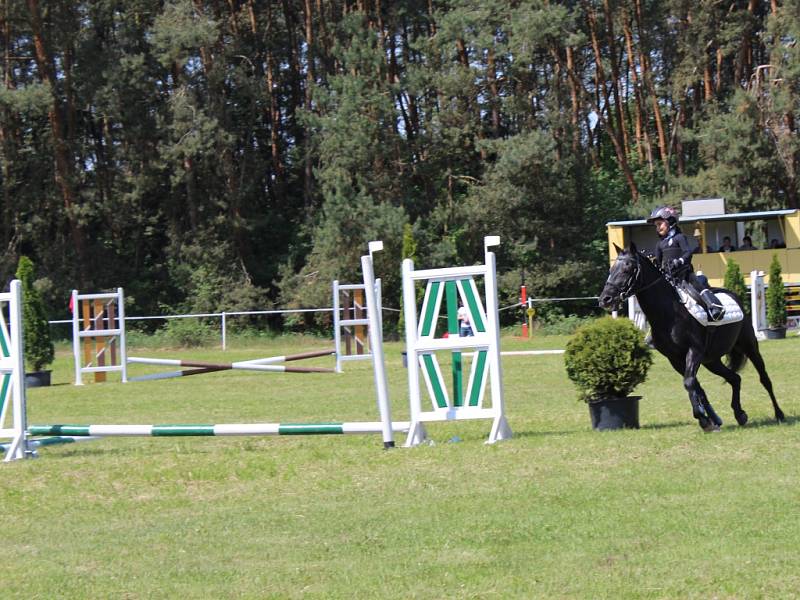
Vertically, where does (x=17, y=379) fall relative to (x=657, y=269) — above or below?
below

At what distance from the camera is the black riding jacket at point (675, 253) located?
10258 mm

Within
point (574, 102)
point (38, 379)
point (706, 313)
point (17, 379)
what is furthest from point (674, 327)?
point (574, 102)

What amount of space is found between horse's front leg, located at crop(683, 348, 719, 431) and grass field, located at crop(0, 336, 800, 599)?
0.81 feet

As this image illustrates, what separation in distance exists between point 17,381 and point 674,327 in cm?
596

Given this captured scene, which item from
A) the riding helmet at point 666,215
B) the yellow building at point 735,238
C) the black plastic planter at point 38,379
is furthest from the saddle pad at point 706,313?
the yellow building at point 735,238

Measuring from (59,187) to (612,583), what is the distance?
3720cm

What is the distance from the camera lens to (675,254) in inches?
406

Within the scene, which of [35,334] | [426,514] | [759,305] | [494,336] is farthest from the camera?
[759,305]

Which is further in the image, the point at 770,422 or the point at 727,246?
the point at 727,246

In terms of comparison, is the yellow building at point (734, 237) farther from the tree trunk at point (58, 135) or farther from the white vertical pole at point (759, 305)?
the tree trunk at point (58, 135)

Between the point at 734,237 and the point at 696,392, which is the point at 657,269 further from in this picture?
the point at 734,237

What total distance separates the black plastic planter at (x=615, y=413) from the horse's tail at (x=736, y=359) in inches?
54.7

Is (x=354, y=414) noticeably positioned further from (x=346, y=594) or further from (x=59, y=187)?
(x=59, y=187)

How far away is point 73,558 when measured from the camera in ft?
20.4
